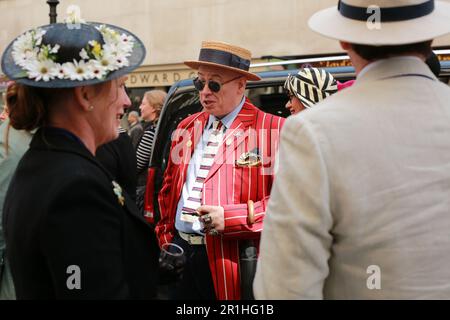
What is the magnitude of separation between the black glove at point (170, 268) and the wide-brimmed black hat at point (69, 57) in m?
0.76

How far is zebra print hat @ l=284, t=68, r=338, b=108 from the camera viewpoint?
3.97m

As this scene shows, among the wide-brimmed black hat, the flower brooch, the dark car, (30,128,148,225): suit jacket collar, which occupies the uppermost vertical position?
the wide-brimmed black hat

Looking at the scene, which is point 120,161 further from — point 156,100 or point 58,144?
point 156,100

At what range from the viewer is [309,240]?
1.88 meters

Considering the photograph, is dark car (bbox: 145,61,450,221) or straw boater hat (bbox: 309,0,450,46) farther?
dark car (bbox: 145,61,450,221)

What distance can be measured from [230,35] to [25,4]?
25.7ft

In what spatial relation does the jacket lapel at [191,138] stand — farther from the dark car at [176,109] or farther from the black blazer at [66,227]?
the black blazer at [66,227]

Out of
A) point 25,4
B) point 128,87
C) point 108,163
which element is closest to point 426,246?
point 108,163

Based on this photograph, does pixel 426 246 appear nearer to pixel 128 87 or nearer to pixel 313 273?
pixel 313 273

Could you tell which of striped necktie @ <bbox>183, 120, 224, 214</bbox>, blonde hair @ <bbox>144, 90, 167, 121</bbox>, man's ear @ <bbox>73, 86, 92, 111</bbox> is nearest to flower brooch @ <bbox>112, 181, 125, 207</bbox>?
man's ear @ <bbox>73, 86, 92, 111</bbox>

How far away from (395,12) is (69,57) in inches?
40.4

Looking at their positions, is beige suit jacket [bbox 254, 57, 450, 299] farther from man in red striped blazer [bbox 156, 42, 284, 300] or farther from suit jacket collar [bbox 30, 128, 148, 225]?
man in red striped blazer [bbox 156, 42, 284, 300]

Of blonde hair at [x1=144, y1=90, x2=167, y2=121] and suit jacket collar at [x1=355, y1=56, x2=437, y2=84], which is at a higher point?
suit jacket collar at [x1=355, y1=56, x2=437, y2=84]

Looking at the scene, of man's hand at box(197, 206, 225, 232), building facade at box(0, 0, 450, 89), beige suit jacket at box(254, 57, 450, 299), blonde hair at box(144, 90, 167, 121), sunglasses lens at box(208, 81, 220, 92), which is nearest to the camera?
beige suit jacket at box(254, 57, 450, 299)
